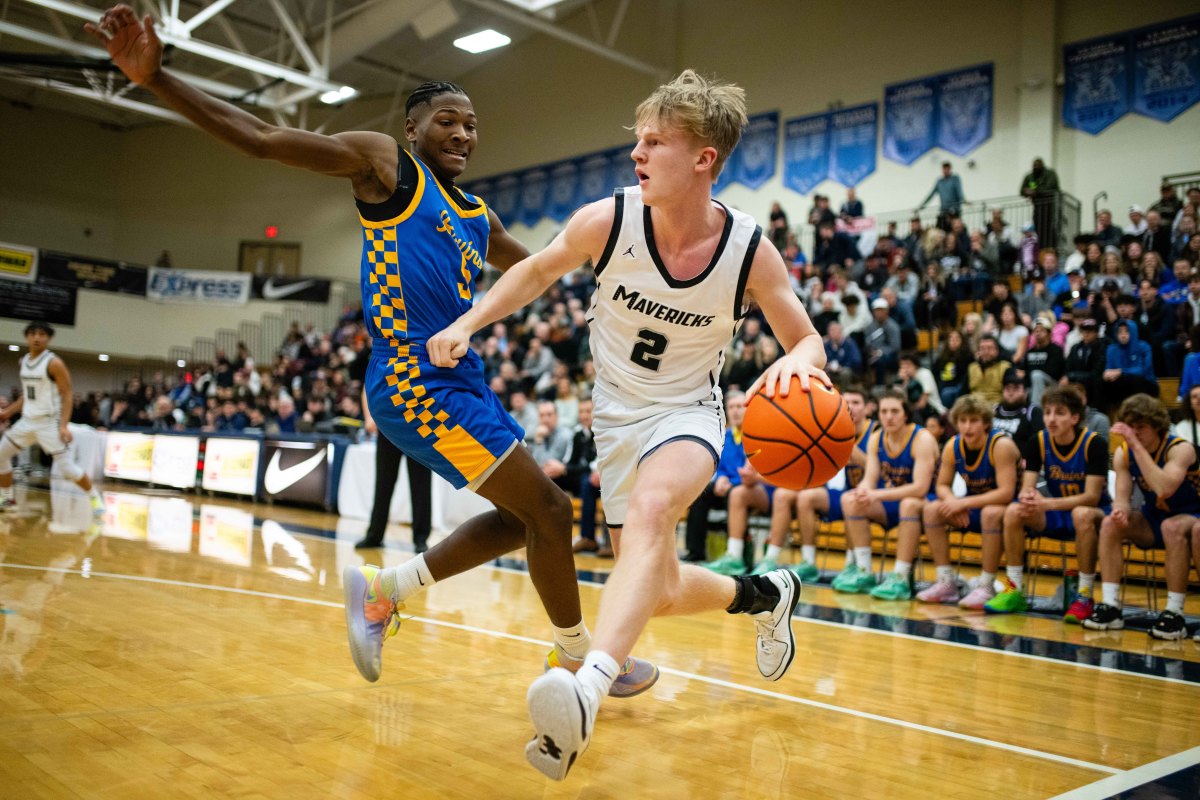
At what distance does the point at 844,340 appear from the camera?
11711 millimetres

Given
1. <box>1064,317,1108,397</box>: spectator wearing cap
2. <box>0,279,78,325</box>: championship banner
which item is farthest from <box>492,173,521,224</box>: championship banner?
<box>1064,317,1108,397</box>: spectator wearing cap

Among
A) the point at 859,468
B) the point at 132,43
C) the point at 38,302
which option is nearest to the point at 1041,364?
the point at 859,468

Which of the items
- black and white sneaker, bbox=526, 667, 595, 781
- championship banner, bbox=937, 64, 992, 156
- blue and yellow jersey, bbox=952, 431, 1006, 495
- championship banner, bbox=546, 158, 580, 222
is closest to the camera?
black and white sneaker, bbox=526, 667, 595, 781

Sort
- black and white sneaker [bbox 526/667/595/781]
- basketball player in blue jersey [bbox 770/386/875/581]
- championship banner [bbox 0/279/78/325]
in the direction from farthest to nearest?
championship banner [bbox 0/279/78/325] < basketball player in blue jersey [bbox 770/386/875/581] < black and white sneaker [bbox 526/667/595/781]

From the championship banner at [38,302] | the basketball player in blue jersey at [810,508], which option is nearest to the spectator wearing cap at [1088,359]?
the basketball player in blue jersey at [810,508]

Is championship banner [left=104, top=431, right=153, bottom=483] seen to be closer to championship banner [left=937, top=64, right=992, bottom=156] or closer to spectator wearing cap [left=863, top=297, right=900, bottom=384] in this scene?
spectator wearing cap [left=863, top=297, right=900, bottom=384]

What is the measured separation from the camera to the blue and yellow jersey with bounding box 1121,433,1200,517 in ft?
18.8

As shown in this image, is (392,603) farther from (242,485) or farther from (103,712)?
(242,485)

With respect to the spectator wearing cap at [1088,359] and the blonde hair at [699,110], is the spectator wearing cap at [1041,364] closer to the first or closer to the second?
the spectator wearing cap at [1088,359]

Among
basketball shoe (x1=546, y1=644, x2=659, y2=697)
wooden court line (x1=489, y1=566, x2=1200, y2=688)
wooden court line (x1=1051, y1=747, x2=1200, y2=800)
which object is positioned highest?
basketball shoe (x1=546, y1=644, x2=659, y2=697)

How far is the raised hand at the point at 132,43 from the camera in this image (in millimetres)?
2756

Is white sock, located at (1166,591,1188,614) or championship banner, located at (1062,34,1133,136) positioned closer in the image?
white sock, located at (1166,591,1188,614)

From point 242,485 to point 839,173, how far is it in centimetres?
1195

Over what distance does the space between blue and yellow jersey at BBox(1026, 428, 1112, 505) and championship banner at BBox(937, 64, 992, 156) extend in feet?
36.3
